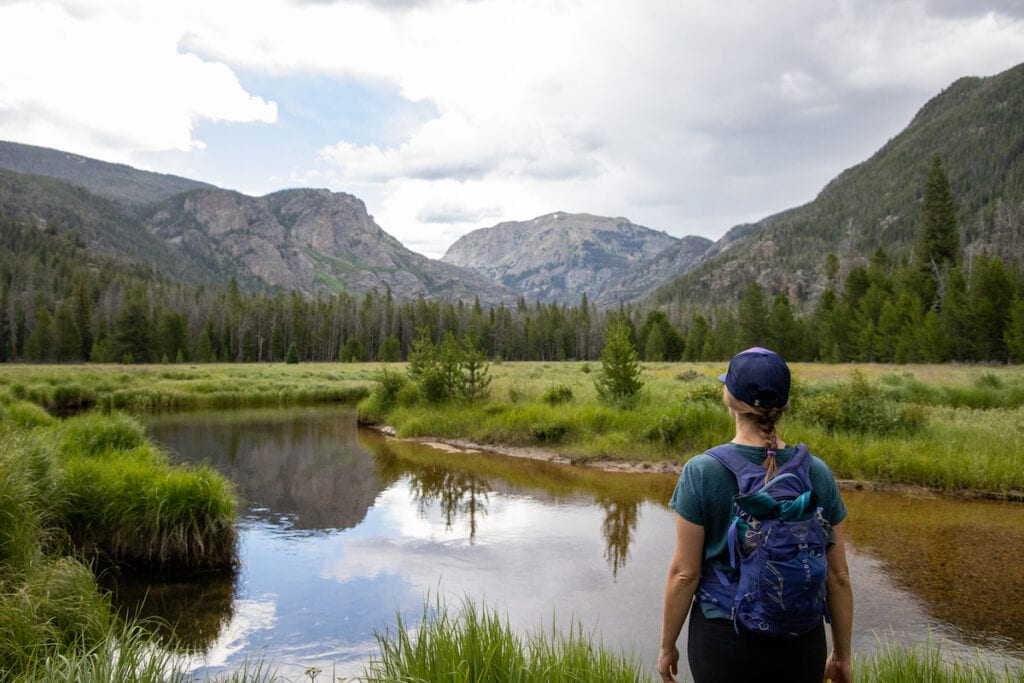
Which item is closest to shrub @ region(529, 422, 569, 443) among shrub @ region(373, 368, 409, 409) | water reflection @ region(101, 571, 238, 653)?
shrub @ region(373, 368, 409, 409)

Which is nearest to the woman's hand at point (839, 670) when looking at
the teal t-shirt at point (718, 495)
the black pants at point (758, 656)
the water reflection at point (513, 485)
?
the black pants at point (758, 656)

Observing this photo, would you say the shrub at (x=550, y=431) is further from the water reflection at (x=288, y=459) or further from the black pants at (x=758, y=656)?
the black pants at (x=758, y=656)

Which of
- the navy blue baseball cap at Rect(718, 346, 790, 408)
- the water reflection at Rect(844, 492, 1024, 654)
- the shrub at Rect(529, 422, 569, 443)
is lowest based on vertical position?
the water reflection at Rect(844, 492, 1024, 654)

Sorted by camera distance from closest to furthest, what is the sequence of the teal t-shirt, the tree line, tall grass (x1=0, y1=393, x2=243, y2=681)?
the teal t-shirt < tall grass (x1=0, y1=393, x2=243, y2=681) < the tree line

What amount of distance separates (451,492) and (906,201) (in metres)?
187

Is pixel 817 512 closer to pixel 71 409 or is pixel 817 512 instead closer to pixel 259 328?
pixel 71 409

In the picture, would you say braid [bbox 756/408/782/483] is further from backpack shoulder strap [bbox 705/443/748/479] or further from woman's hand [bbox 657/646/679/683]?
woman's hand [bbox 657/646/679/683]

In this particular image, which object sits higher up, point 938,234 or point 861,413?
point 938,234

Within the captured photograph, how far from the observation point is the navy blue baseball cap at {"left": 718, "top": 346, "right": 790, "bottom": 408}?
268 centimetres

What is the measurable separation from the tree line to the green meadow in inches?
185

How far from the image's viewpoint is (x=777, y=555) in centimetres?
251

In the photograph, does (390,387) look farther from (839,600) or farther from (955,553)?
(839,600)

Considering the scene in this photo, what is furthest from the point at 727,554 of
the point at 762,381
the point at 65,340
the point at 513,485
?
the point at 65,340

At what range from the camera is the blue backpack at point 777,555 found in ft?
8.18
